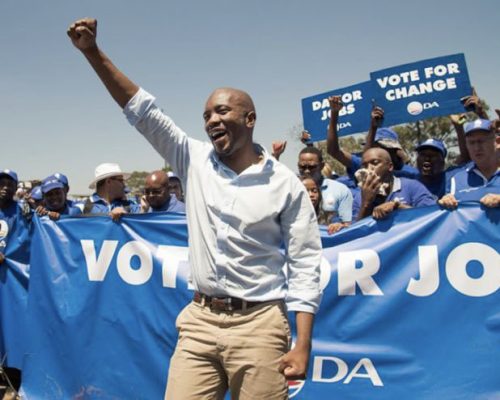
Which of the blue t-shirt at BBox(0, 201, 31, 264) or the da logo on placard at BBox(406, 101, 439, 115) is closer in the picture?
the blue t-shirt at BBox(0, 201, 31, 264)

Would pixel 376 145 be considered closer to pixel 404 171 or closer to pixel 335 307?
pixel 404 171

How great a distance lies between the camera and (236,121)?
1.94m

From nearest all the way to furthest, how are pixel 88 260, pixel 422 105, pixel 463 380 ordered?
1. pixel 463 380
2. pixel 88 260
3. pixel 422 105

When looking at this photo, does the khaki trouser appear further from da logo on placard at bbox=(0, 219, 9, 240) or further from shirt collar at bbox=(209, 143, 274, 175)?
da logo on placard at bbox=(0, 219, 9, 240)

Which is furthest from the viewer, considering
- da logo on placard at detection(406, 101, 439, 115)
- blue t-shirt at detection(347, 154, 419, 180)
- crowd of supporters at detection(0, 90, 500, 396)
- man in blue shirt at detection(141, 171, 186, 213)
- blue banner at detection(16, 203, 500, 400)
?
da logo on placard at detection(406, 101, 439, 115)

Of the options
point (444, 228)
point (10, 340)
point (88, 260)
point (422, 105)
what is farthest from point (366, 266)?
point (10, 340)

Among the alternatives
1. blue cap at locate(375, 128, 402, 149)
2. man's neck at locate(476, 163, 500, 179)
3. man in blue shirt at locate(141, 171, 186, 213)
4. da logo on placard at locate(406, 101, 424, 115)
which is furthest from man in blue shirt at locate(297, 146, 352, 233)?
da logo on placard at locate(406, 101, 424, 115)

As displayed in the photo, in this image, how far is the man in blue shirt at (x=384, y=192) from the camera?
3.23 m

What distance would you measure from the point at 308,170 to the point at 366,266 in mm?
1340

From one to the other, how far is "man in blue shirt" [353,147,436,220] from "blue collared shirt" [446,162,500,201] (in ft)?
0.85

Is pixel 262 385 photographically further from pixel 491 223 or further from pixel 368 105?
pixel 368 105

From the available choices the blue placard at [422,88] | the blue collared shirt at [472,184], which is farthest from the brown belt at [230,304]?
the blue placard at [422,88]

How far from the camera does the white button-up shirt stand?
75.0 inches

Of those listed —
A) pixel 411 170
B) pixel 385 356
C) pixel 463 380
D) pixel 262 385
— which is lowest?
pixel 463 380
